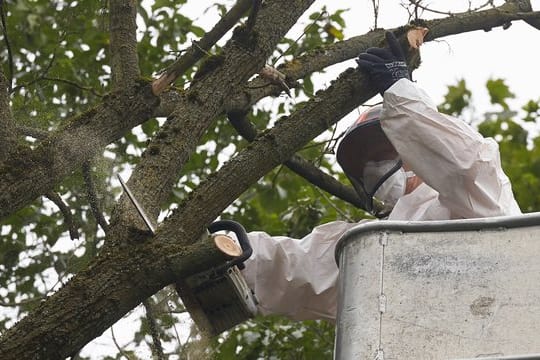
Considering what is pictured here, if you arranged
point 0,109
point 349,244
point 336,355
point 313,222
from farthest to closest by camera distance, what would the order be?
1. point 313,222
2. point 0,109
3. point 349,244
4. point 336,355

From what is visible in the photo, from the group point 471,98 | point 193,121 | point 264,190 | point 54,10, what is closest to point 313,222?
point 264,190

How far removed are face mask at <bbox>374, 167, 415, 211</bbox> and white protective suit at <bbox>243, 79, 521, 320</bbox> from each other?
14 cm

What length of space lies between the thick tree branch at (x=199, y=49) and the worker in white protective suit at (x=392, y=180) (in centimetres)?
52

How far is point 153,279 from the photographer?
142 inches

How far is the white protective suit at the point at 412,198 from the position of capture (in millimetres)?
4320

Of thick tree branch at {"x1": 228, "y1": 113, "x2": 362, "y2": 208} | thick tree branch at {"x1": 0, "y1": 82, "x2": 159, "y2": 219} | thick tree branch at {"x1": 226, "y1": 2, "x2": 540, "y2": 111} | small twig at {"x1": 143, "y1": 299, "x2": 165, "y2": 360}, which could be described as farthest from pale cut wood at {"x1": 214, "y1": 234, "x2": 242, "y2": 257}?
thick tree branch at {"x1": 228, "y1": 113, "x2": 362, "y2": 208}

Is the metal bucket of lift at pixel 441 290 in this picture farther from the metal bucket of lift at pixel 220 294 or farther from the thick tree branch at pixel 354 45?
the thick tree branch at pixel 354 45

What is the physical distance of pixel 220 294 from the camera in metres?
4.12

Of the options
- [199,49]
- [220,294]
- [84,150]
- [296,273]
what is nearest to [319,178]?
[296,273]

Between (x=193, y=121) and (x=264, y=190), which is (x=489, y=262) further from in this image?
(x=264, y=190)

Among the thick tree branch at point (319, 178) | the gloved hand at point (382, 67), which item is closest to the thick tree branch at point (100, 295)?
the gloved hand at point (382, 67)

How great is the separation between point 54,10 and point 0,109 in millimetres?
4097

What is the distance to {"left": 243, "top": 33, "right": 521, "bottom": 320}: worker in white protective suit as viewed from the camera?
4332mm

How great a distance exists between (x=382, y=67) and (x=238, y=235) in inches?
35.3
